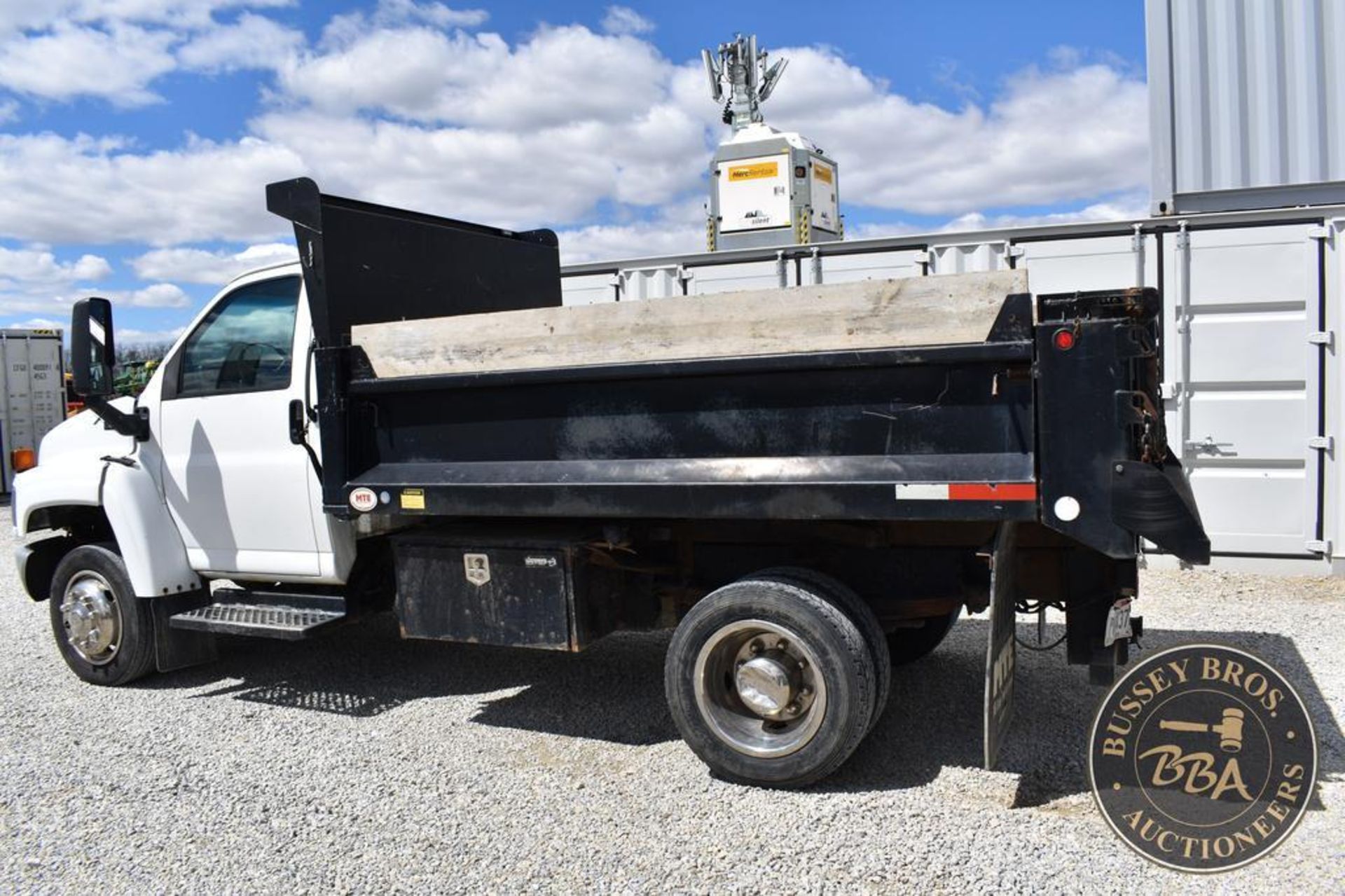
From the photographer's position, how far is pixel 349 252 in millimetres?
4980

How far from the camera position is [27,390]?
55.5 feet

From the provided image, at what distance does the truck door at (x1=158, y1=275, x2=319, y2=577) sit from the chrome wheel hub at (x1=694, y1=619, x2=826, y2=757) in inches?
87.0

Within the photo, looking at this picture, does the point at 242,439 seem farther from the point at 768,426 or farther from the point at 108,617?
the point at 768,426

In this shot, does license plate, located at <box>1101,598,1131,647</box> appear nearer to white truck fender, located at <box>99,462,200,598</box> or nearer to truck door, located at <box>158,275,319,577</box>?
truck door, located at <box>158,275,319,577</box>

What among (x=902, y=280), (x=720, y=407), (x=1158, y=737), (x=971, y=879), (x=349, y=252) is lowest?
(x=971, y=879)

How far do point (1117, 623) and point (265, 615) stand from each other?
4015 mm

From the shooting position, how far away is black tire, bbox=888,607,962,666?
546 centimetres

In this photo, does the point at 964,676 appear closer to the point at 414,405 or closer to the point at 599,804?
the point at 599,804

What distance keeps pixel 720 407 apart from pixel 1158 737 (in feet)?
6.20

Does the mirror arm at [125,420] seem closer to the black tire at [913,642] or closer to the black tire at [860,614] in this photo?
the black tire at [860,614]

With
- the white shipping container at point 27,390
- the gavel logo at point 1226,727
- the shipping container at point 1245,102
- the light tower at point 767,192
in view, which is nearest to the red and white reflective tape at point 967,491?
the gavel logo at point 1226,727

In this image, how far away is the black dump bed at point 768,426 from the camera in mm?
3555

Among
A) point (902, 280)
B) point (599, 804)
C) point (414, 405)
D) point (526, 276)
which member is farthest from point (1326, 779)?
point (526, 276)

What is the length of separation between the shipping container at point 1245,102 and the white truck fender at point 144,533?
769 centimetres
